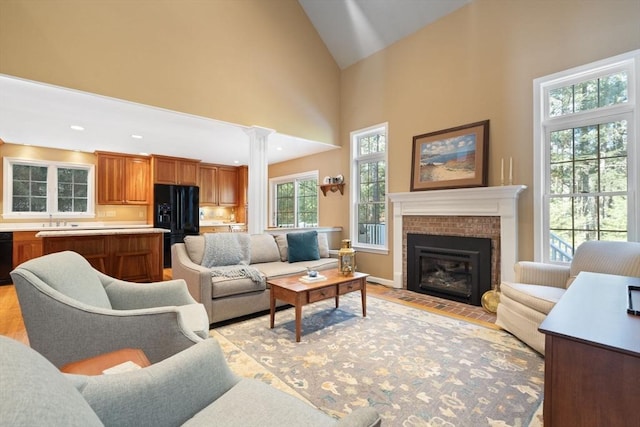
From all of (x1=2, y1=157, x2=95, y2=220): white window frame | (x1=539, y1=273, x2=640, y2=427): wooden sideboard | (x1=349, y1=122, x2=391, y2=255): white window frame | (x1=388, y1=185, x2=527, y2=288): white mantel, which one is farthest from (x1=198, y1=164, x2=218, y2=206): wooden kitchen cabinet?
(x1=539, y1=273, x2=640, y2=427): wooden sideboard

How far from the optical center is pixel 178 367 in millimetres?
1026

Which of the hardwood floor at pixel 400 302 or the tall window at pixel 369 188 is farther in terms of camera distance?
the tall window at pixel 369 188

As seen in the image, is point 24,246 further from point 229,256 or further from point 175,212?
point 229,256

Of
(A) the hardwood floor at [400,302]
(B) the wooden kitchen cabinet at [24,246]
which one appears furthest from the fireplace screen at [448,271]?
(B) the wooden kitchen cabinet at [24,246]

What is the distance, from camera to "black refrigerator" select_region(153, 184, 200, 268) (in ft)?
21.1

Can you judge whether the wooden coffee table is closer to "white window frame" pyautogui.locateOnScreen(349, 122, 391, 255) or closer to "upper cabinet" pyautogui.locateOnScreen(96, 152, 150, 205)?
"white window frame" pyautogui.locateOnScreen(349, 122, 391, 255)

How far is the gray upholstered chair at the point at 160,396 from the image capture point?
543 millimetres

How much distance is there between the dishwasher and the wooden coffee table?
15.8ft

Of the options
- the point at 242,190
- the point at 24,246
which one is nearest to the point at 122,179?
the point at 24,246

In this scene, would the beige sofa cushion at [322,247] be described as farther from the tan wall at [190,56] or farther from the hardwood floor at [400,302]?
the tan wall at [190,56]

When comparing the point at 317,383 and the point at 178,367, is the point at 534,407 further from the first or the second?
the point at 178,367

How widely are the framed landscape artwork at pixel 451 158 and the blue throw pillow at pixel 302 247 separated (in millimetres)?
1670

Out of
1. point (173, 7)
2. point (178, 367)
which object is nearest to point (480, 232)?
point (178, 367)

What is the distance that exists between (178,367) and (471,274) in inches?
146
